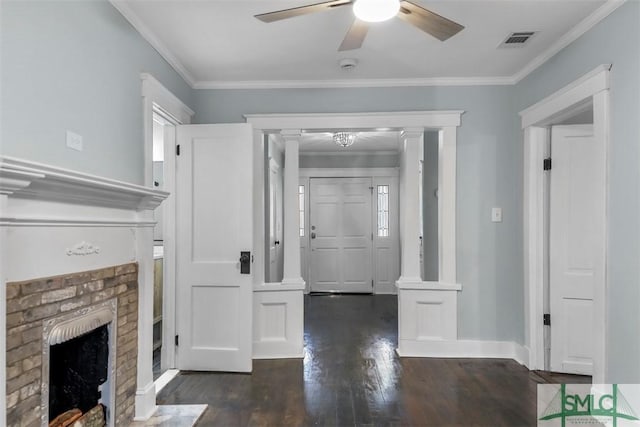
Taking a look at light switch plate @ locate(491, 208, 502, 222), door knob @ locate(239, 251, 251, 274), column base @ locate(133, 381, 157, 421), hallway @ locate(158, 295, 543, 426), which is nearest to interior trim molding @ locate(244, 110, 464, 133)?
light switch plate @ locate(491, 208, 502, 222)

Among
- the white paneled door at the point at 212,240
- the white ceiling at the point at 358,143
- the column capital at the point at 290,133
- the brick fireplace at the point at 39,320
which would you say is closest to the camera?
the brick fireplace at the point at 39,320

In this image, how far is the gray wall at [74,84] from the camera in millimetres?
1396

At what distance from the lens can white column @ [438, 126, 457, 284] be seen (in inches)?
128

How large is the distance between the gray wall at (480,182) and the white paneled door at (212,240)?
0.79m

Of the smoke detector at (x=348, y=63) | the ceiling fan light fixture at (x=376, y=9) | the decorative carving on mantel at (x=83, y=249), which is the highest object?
the smoke detector at (x=348, y=63)

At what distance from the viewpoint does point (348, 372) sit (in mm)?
2928

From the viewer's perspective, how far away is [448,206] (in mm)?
3264

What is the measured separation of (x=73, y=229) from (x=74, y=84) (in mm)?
702

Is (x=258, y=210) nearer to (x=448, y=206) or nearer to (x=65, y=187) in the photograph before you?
(x=448, y=206)

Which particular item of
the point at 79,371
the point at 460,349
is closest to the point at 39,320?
the point at 79,371

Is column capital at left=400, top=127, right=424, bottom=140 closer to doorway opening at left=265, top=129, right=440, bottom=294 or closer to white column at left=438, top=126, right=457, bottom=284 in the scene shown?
white column at left=438, top=126, right=457, bottom=284

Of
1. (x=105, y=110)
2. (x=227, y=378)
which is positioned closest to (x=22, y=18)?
(x=105, y=110)

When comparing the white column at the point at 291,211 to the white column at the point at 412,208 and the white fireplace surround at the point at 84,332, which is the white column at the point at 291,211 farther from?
the white fireplace surround at the point at 84,332

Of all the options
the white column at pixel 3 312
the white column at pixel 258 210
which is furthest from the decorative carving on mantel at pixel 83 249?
the white column at pixel 258 210
